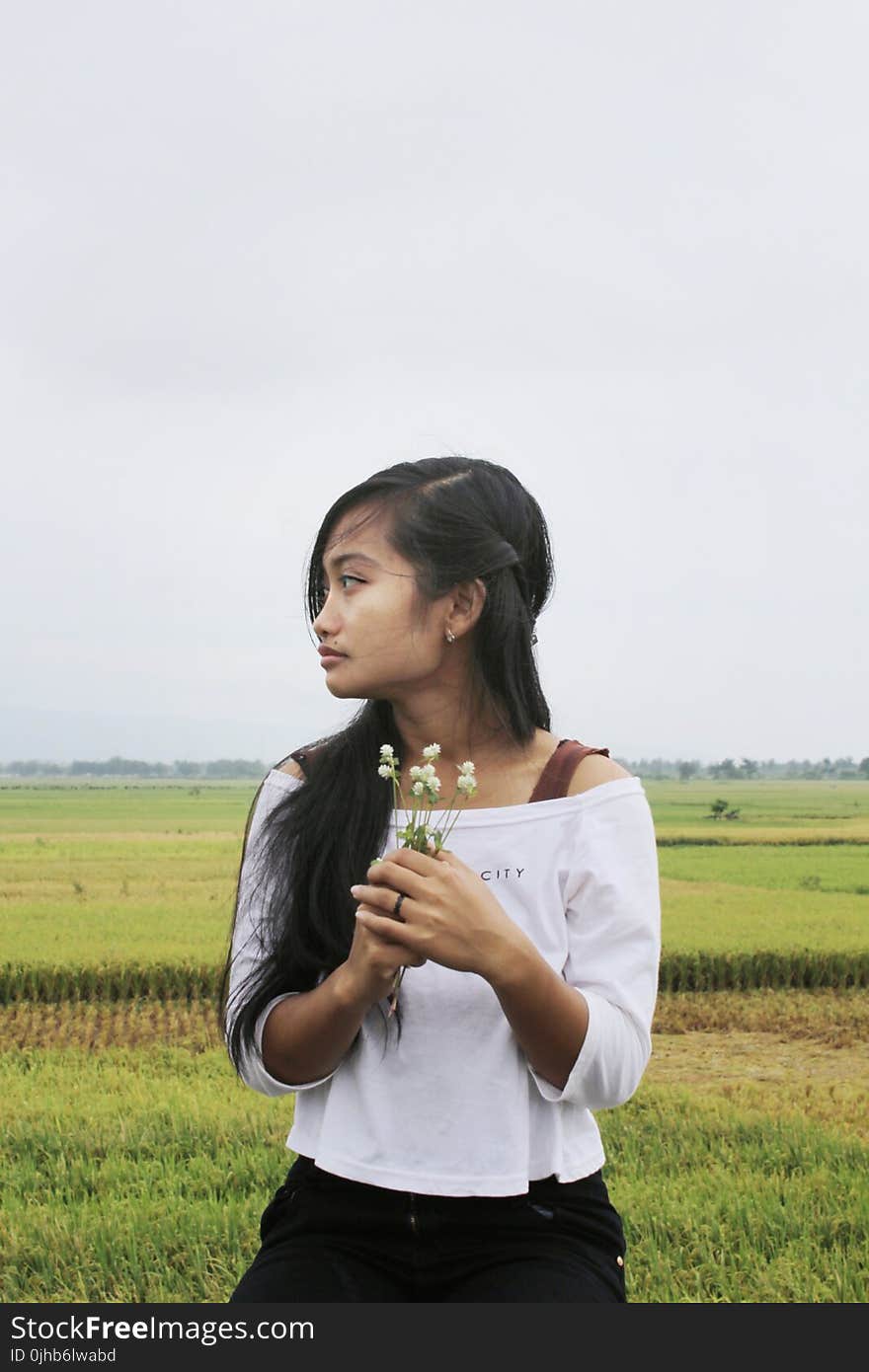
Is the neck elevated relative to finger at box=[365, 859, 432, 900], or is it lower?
elevated

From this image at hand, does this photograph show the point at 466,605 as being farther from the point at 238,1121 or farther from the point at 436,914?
the point at 238,1121

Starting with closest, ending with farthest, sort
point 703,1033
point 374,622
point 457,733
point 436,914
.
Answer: point 436,914
point 374,622
point 457,733
point 703,1033

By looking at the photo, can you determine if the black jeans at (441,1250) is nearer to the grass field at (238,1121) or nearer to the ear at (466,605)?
the ear at (466,605)

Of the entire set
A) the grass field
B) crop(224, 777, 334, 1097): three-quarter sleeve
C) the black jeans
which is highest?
crop(224, 777, 334, 1097): three-quarter sleeve

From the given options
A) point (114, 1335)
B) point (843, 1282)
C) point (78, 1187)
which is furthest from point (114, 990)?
point (114, 1335)

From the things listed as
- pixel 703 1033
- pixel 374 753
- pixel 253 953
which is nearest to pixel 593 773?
pixel 374 753

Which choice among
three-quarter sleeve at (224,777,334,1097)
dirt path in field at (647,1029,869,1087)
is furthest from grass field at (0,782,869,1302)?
three-quarter sleeve at (224,777,334,1097)

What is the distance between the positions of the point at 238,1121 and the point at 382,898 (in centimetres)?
415

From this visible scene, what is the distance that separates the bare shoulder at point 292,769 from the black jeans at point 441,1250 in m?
0.62

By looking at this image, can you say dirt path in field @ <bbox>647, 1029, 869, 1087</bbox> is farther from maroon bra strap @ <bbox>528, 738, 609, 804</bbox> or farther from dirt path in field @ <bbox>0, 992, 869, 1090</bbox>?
maroon bra strap @ <bbox>528, 738, 609, 804</bbox>

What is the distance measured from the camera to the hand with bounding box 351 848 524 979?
61.5 inches

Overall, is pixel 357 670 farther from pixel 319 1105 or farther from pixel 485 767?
pixel 319 1105

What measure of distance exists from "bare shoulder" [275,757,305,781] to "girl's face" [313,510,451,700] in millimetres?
222

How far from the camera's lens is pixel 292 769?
2.06m
